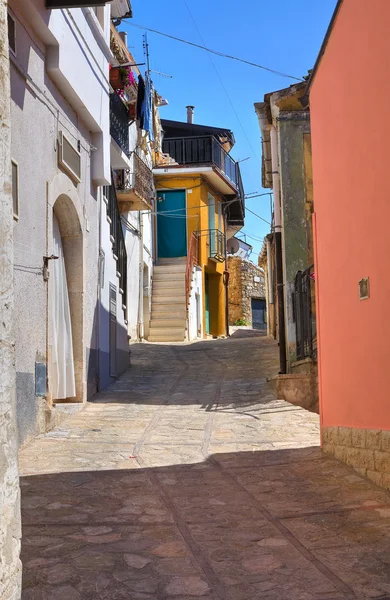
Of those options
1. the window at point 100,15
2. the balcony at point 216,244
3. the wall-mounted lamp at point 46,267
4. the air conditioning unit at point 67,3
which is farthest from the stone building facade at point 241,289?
the air conditioning unit at point 67,3

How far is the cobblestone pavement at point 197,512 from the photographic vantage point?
10.7 ft

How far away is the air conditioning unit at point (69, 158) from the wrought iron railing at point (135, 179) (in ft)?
27.3

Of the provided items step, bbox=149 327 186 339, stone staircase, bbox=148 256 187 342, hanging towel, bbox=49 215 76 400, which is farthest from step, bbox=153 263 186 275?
hanging towel, bbox=49 215 76 400

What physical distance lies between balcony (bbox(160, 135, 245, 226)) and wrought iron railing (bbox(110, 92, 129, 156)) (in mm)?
9090

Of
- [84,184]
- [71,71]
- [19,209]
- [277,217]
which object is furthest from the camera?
[277,217]

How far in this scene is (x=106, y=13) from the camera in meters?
10.8

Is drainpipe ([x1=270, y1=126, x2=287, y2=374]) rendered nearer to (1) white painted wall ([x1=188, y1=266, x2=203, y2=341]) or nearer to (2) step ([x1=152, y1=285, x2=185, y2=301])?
(1) white painted wall ([x1=188, y1=266, x2=203, y2=341])

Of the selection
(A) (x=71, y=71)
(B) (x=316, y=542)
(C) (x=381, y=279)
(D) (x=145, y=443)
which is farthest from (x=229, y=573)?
(A) (x=71, y=71)

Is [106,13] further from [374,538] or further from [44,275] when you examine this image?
[374,538]

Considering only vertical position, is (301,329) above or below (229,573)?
above

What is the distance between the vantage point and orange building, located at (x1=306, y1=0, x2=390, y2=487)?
501cm

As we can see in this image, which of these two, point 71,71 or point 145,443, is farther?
point 71,71

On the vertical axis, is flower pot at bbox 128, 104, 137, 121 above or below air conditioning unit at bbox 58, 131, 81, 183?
above

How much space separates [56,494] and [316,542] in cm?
206
